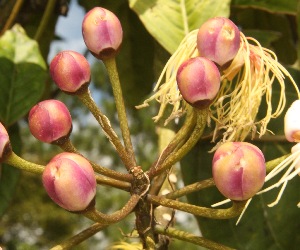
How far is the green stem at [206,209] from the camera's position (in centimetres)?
74

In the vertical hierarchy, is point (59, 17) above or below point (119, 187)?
below

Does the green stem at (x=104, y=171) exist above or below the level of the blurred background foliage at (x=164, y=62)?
above

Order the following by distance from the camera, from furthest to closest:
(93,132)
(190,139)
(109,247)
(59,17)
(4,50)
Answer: (93,132)
(59,17)
(4,50)
(109,247)
(190,139)

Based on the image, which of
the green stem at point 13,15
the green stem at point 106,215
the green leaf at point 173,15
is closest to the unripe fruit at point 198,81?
the green stem at point 106,215

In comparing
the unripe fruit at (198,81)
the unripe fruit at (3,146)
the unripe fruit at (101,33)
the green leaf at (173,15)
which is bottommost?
the green leaf at (173,15)

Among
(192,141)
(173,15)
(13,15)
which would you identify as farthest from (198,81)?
(13,15)

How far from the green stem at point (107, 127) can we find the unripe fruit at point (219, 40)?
129 millimetres

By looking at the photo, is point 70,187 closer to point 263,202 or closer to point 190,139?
point 190,139

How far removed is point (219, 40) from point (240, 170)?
0.59 feet

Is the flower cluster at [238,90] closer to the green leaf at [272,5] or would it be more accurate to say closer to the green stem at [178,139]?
the green stem at [178,139]

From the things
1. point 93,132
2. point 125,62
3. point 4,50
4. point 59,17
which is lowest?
point 93,132

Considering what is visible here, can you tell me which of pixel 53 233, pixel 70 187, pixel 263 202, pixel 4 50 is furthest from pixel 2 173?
pixel 53 233

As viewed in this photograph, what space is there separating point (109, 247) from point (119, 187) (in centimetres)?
34

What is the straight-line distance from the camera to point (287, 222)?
1.16 meters
